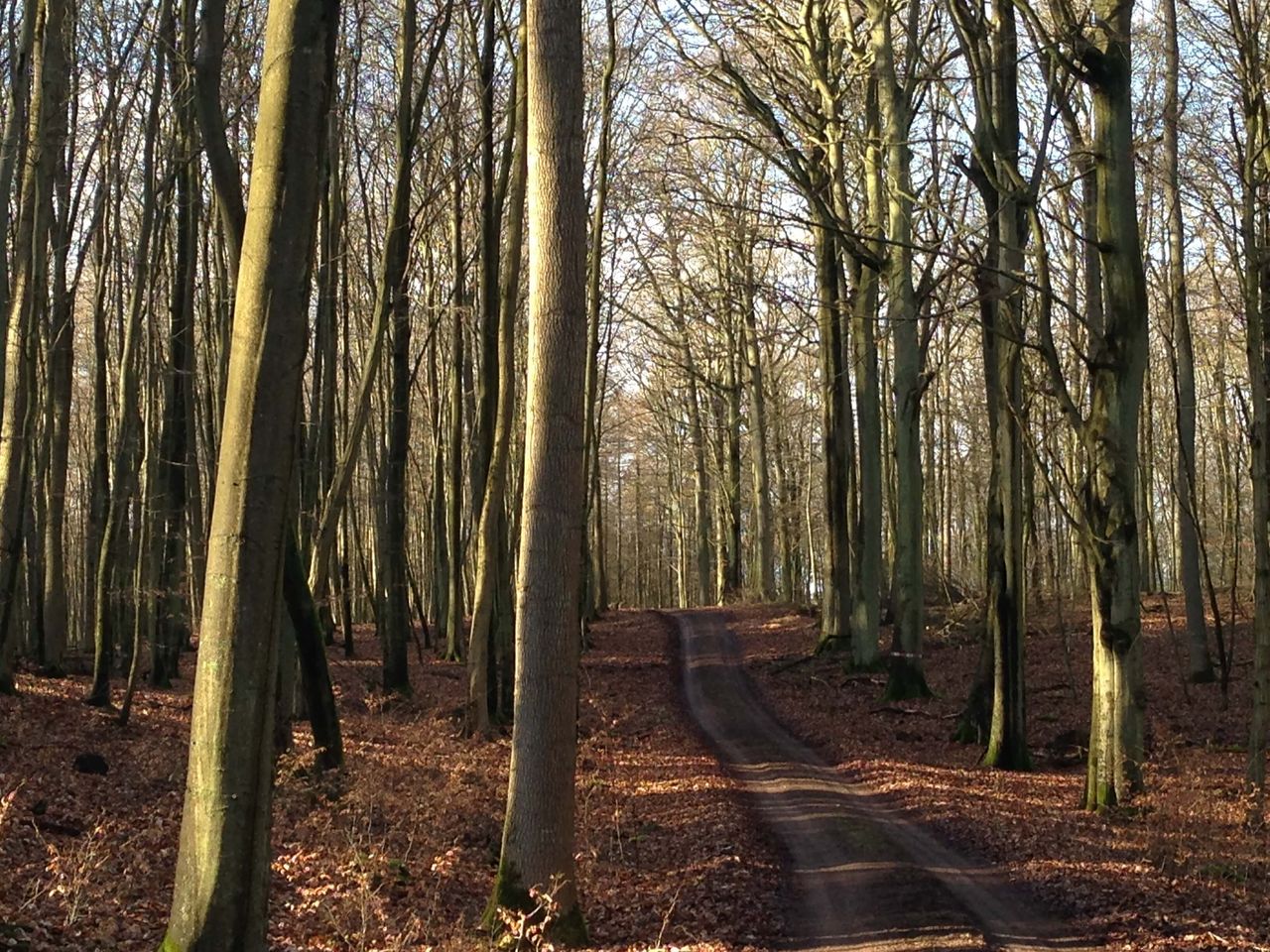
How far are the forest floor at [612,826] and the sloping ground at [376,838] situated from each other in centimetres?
3

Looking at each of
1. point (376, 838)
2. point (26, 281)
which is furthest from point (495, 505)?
point (26, 281)

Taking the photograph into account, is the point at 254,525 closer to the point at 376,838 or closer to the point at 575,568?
the point at 575,568

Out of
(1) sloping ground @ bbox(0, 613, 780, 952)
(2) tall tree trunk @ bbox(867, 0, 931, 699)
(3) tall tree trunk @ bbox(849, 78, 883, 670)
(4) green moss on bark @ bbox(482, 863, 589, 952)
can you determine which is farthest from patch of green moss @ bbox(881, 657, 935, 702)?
(4) green moss on bark @ bbox(482, 863, 589, 952)

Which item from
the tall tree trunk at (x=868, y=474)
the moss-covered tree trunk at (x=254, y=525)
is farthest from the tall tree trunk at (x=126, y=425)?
the tall tree trunk at (x=868, y=474)

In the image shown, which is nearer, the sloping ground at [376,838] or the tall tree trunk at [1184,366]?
the sloping ground at [376,838]

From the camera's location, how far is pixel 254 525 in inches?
194

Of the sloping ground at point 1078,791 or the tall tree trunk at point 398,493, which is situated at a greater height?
the tall tree trunk at point 398,493

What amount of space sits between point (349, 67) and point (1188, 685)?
17.6 meters

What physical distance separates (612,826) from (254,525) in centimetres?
627

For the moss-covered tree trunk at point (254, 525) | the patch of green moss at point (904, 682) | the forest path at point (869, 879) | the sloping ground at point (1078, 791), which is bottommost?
the forest path at point (869, 879)

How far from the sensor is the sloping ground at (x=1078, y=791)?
7.61 m

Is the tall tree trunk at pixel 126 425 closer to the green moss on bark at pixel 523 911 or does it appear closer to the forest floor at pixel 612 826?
the forest floor at pixel 612 826

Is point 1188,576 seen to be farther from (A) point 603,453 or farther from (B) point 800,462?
(A) point 603,453

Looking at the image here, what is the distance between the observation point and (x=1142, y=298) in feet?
34.9
